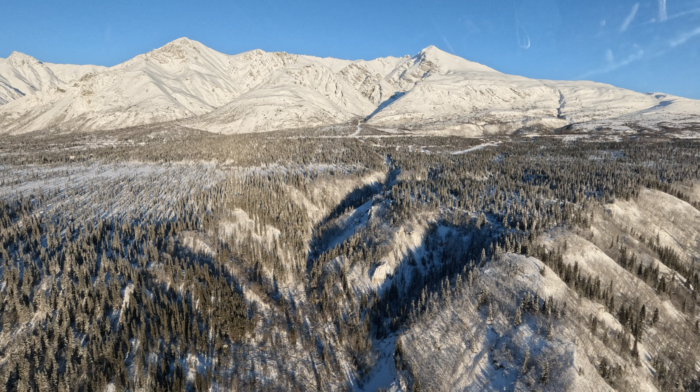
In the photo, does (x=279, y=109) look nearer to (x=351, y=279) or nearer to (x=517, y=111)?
(x=517, y=111)

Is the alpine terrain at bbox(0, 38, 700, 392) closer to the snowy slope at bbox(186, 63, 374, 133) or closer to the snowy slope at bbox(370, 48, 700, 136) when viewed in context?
the snowy slope at bbox(370, 48, 700, 136)

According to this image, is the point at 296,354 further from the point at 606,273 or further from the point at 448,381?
the point at 606,273

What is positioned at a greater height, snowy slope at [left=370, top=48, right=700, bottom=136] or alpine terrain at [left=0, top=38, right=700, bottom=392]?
snowy slope at [left=370, top=48, right=700, bottom=136]

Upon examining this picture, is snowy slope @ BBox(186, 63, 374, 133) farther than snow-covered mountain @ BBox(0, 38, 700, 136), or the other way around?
snowy slope @ BBox(186, 63, 374, 133)

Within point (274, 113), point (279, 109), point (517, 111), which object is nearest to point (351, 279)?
point (274, 113)

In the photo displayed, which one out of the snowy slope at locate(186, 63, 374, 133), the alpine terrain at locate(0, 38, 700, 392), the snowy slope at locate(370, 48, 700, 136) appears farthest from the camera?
the snowy slope at locate(186, 63, 374, 133)

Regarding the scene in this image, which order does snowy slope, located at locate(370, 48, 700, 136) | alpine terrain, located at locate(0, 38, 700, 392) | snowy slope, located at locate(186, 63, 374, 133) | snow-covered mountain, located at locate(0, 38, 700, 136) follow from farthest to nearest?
snowy slope, located at locate(186, 63, 374, 133)
snow-covered mountain, located at locate(0, 38, 700, 136)
snowy slope, located at locate(370, 48, 700, 136)
alpine terrain, located at locate(0, 38, 700, 392)

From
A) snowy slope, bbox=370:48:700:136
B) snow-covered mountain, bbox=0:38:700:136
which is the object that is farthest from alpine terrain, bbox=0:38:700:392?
snow-covered mountain, bbox=0:38:700:136

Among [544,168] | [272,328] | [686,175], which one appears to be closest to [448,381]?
[272,328]

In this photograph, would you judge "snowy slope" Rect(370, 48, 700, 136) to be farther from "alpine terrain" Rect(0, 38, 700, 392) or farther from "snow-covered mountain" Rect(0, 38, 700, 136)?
"alpine terrain" Rect(0, 38, 700, 392)

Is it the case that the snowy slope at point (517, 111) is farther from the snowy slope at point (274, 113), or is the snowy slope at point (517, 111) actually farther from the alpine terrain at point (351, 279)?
the alpine terrain at point (351, 279)

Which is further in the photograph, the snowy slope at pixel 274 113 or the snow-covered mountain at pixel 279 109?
the snowy slope at pixel 274 113

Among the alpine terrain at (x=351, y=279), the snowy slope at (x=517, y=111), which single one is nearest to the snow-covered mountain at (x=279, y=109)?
the snowy slope at (x=517, y=111)
